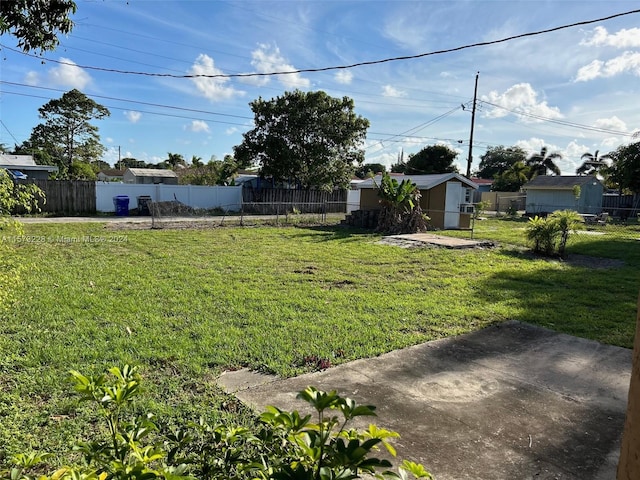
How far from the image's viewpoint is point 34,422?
303cm

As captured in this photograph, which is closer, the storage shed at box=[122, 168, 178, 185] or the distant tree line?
the distant tree line

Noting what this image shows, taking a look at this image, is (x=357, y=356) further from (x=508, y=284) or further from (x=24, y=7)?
(x=24, y=7)

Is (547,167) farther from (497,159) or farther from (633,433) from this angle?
(633,433)

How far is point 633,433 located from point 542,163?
2206 inches

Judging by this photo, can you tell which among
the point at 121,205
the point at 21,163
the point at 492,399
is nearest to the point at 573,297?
the point at 492,399

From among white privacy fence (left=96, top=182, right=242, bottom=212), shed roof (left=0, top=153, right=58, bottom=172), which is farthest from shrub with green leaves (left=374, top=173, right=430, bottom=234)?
shed roof (left=0, top=153, right=58, bottom=172)

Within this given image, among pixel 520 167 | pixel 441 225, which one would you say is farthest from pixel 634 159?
pixel 520 167

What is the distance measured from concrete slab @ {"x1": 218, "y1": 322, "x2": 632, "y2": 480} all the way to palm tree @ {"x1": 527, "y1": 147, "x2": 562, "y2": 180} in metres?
51.1

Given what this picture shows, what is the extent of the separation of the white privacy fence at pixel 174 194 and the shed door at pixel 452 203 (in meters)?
11.4

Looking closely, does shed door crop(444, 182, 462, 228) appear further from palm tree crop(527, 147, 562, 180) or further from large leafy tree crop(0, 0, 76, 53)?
palm tree crop(527, 147, 562, 180)

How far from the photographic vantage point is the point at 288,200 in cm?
2719

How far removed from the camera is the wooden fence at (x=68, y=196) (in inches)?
799

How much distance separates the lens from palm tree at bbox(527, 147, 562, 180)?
4950 centimetres

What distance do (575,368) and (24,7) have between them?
7584mm
